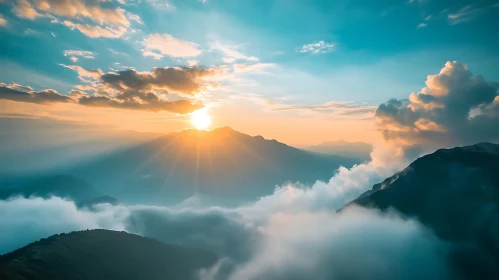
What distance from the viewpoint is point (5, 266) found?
19775 cm

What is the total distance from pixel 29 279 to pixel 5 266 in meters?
21.8

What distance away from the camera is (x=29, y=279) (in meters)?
195
